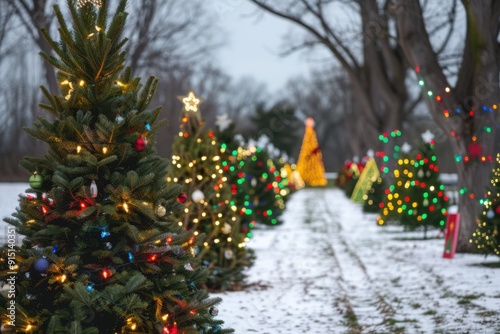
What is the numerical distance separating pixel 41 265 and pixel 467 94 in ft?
37.1

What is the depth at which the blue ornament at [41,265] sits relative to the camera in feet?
18.6

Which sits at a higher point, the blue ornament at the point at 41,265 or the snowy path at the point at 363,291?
the blue ornament at the point at 41,265

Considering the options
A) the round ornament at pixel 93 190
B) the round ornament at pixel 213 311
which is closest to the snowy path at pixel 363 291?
the round ornament at pixel 213 311

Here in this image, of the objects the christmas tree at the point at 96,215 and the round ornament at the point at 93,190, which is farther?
the round ornament at the point at 93,190

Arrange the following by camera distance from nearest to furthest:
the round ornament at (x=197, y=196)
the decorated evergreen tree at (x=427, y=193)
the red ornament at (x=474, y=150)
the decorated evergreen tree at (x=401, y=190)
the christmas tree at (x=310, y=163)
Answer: the round ornament at (x=197, y=196)
the red ornament at (x=474, y=150)
the decorated evergreen tree at (x=427, y=193)
the decorated evergreen tree at (x=401, y=190)
the christmas tree at (x=310, y=163)

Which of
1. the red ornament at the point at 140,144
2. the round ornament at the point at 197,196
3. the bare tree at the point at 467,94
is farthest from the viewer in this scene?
the bare tree at the point at 467,94

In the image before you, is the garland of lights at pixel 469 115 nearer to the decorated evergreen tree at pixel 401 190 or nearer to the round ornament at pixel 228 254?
the decorated evergreen tree at pixel 401 190

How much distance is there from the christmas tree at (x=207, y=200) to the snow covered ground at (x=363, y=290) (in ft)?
1.77

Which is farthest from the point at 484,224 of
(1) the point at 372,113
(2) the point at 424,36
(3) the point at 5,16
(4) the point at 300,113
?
(4) the point at 300,113

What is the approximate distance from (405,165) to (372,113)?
9990 millimetres

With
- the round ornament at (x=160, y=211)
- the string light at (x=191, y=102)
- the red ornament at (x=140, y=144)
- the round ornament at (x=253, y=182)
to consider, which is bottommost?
the round ornament at (x=253, y=182)

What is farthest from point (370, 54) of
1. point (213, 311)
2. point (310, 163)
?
point (310, 163)

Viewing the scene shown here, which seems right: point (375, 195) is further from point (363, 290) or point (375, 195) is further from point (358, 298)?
point (358, 298)

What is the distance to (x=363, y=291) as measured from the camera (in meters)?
12.2
